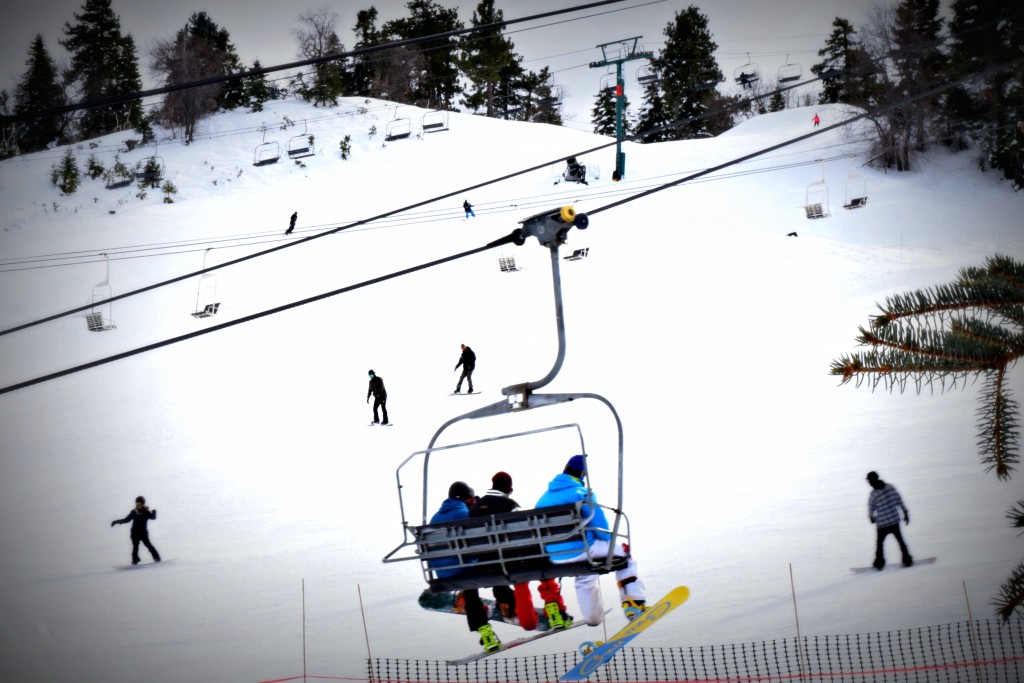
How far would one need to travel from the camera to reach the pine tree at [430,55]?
71250mm

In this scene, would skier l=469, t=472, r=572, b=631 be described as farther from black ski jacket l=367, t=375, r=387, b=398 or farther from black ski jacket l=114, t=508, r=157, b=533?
black ski jacket l=367, t=375, r=387, b=398

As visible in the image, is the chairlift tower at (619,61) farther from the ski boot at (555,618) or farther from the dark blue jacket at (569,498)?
the dark blue jacket at (569,498)

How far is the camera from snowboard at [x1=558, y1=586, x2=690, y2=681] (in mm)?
7434

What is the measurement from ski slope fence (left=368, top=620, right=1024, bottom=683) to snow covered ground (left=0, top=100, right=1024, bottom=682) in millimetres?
302

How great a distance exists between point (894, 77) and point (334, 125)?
104 feet

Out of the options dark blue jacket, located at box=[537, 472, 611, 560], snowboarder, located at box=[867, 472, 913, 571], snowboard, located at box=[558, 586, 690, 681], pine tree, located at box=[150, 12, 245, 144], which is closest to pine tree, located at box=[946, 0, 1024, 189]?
snowboarder, located at box=[867, 472, 913, 571]

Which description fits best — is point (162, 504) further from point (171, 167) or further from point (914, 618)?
point (171, 167)

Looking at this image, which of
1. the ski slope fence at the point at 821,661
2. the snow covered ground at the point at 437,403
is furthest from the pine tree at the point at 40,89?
the ski slope fence at the point at 821,661

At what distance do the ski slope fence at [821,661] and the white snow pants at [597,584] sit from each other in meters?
1.63

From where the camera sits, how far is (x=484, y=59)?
68.8 metres

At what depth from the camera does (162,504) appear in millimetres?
17703

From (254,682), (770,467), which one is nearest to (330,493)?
(254,682)

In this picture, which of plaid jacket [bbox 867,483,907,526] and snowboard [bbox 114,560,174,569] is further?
snowboard [bbox 114,560,174,569]

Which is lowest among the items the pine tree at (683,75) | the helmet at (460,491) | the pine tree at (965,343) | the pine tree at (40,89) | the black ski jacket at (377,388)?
the helmet at (460,491)
